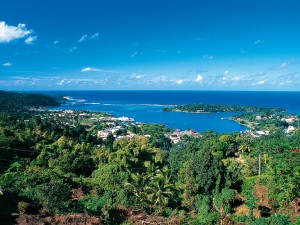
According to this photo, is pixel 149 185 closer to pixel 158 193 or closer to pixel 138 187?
pixel 138 187

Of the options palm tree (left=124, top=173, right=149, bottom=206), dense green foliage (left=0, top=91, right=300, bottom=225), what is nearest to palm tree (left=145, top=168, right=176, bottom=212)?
dense green foliage (left=0, top=91, right=300, bottom=225)

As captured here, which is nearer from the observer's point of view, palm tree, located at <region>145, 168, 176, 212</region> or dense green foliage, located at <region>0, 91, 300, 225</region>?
dense green foliage, located at <region>0, 91, 300, 225</region>

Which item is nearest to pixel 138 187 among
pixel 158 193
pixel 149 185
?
Answer: pixel 149 185

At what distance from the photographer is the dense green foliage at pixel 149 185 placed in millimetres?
10828

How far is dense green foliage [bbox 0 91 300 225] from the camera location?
35.5 feet

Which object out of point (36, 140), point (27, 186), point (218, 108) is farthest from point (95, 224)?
point (218, 108)

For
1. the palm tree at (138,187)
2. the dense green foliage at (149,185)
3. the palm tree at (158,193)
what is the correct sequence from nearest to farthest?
the dense green foliage at (149,185) → the palm tree at (138,187) → the palm tree at (158,193)

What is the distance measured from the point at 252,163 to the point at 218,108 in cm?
8157

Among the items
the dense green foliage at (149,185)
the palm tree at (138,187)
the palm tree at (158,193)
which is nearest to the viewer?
the dense green foliage at (149,185)

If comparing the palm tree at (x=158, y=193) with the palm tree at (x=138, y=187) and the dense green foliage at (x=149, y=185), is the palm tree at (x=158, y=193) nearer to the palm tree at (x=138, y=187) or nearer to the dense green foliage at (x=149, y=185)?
the dense green foliage at (x=149, y=185)

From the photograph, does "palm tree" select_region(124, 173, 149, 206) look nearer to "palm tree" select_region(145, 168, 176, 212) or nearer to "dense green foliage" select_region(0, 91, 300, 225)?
"dense green foliage" select_region(0, 91, 300, 225)

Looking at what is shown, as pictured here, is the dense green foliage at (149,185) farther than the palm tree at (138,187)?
No

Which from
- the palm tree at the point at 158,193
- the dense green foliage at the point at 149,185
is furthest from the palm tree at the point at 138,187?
the palm tree at the point at 158,193

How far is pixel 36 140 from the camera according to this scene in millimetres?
26734
